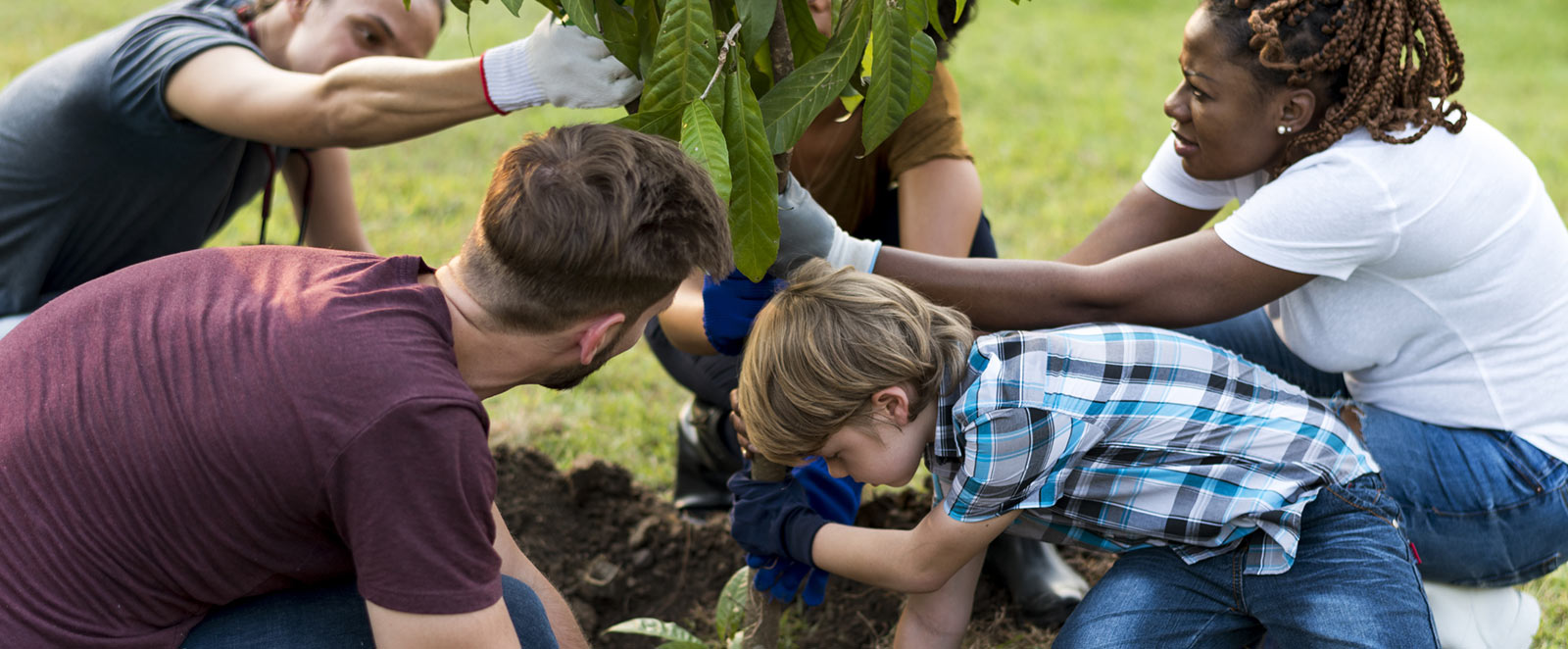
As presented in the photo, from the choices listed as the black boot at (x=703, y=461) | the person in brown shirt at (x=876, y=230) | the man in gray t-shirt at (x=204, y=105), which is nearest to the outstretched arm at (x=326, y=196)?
the man in gray t-shirt at (x=204, y=105)

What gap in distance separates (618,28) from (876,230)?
1.27 metres

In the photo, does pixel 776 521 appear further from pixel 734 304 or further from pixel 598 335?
pixel 598 335

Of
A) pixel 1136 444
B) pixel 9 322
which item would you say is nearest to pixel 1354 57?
pixel 1136 444

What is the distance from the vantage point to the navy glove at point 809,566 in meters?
2.13

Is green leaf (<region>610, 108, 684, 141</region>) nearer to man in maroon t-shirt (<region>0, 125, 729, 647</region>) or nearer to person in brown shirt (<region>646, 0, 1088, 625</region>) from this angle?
man in maroon t-shirt (<region>0, 125, 729, 647</region>)

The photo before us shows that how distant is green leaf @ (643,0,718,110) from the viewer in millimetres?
1602

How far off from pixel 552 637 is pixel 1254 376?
1182mm

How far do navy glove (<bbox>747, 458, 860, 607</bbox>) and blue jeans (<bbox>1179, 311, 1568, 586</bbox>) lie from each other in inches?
36.2

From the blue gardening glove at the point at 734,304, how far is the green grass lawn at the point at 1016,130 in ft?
2.79

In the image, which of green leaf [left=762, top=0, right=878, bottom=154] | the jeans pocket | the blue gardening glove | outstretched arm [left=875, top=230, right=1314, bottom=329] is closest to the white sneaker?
the jeans pocket

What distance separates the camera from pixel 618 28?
5.70ft

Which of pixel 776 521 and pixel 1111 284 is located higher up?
pixel 1111 284

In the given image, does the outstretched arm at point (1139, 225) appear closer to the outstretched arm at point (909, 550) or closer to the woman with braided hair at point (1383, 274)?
the woman with braided hair at point (1383, 274)

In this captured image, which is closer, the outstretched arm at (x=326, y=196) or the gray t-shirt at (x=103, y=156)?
the gray t-shirt at (x=103, y=156)
